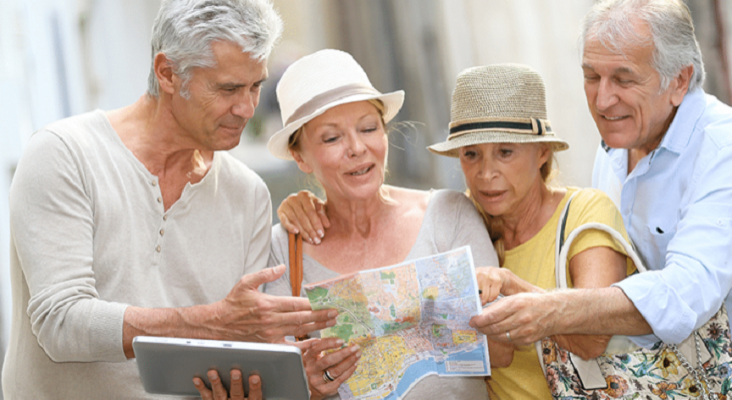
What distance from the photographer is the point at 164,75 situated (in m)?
2.21

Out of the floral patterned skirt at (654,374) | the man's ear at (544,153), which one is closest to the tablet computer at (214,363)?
the floral patterned skirt at (654,374)

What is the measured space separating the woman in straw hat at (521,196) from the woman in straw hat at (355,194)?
113 mm

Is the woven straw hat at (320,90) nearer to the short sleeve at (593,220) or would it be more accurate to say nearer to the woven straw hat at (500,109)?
the woven straw hat at (500,109)

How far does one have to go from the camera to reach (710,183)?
1970 mm

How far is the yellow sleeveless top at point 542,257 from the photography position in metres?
2.00

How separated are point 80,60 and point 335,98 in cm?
268

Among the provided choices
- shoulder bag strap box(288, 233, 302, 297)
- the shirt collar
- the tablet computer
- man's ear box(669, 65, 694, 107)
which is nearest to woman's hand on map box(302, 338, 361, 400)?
the tablet computer

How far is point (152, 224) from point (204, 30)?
2.22ft

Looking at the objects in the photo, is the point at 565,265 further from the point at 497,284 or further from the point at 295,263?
the point at 295,263

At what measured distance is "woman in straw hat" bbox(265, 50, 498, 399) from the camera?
7.14 ft

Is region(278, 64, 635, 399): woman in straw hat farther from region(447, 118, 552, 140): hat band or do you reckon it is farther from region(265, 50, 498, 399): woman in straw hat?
region(265, 50, 498, 399): woman in straw hat

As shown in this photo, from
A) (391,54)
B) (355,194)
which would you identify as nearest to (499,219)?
(355,194)

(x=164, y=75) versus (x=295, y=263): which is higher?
(x=164, y=75)

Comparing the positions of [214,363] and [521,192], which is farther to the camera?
[521,192]
